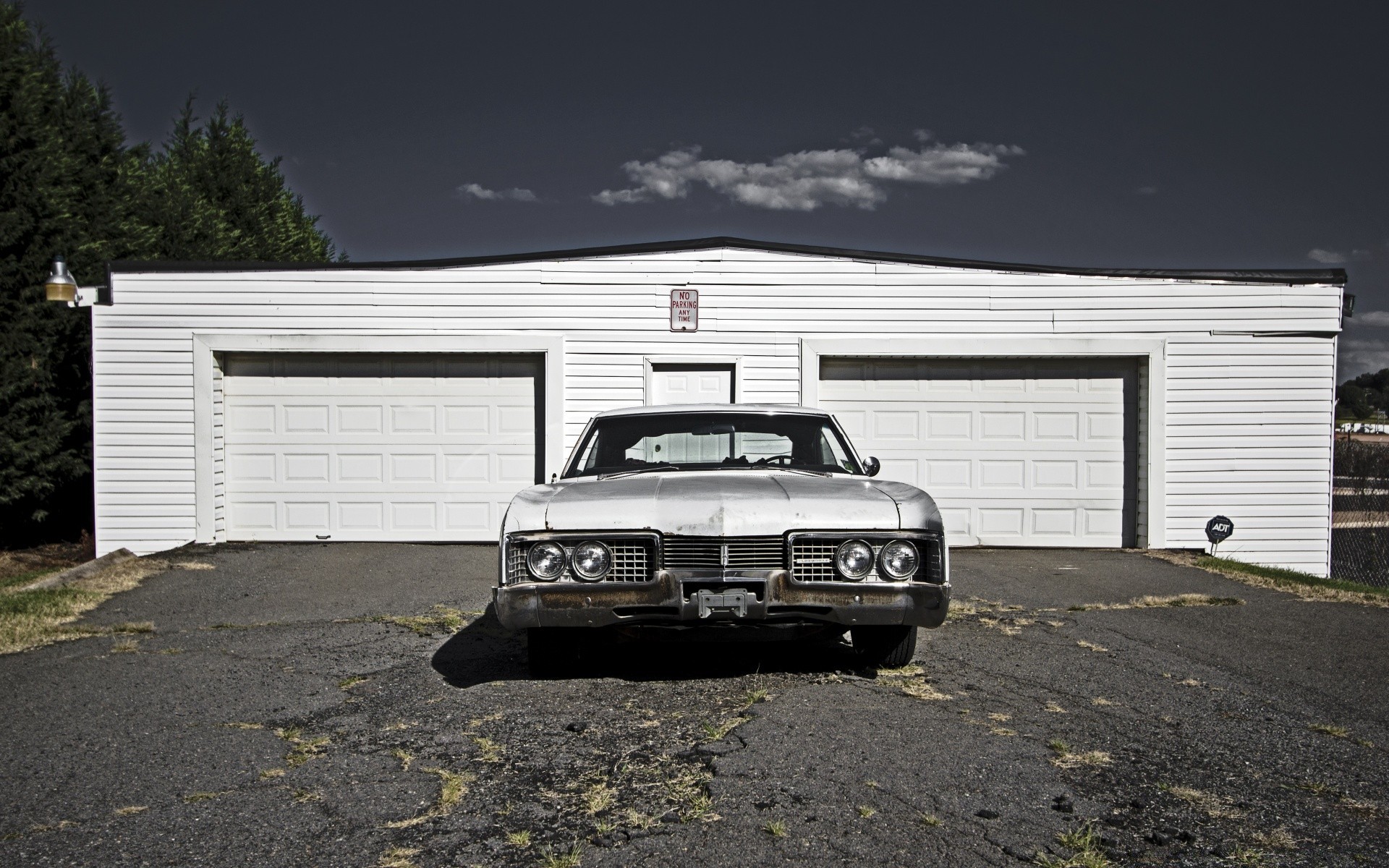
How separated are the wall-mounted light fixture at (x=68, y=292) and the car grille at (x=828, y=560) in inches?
361

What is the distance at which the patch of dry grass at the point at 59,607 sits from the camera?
6035 millimetres

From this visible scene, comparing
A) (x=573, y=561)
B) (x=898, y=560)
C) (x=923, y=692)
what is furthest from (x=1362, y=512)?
(x=573, y=561)

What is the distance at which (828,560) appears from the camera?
14.4 feet

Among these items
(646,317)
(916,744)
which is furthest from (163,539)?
(916,744)

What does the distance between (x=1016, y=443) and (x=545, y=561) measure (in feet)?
25.0

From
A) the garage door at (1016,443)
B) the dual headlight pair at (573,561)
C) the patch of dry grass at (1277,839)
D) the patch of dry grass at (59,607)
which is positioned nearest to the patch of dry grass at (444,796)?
the dual headlight pair at (573,561)

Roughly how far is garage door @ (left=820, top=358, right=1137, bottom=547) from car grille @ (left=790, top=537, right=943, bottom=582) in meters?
6.42

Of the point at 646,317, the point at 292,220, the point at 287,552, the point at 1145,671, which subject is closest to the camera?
the point at 1145,671

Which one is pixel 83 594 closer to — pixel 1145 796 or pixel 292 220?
pixel 1145 796

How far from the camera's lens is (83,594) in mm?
7578

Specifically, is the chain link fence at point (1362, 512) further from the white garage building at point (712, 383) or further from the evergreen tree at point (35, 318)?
the evergreen tree at point (35, 318)

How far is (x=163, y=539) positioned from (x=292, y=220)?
77.1ft

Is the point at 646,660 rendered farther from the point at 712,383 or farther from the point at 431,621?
the point at 712,383

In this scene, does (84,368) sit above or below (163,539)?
above
